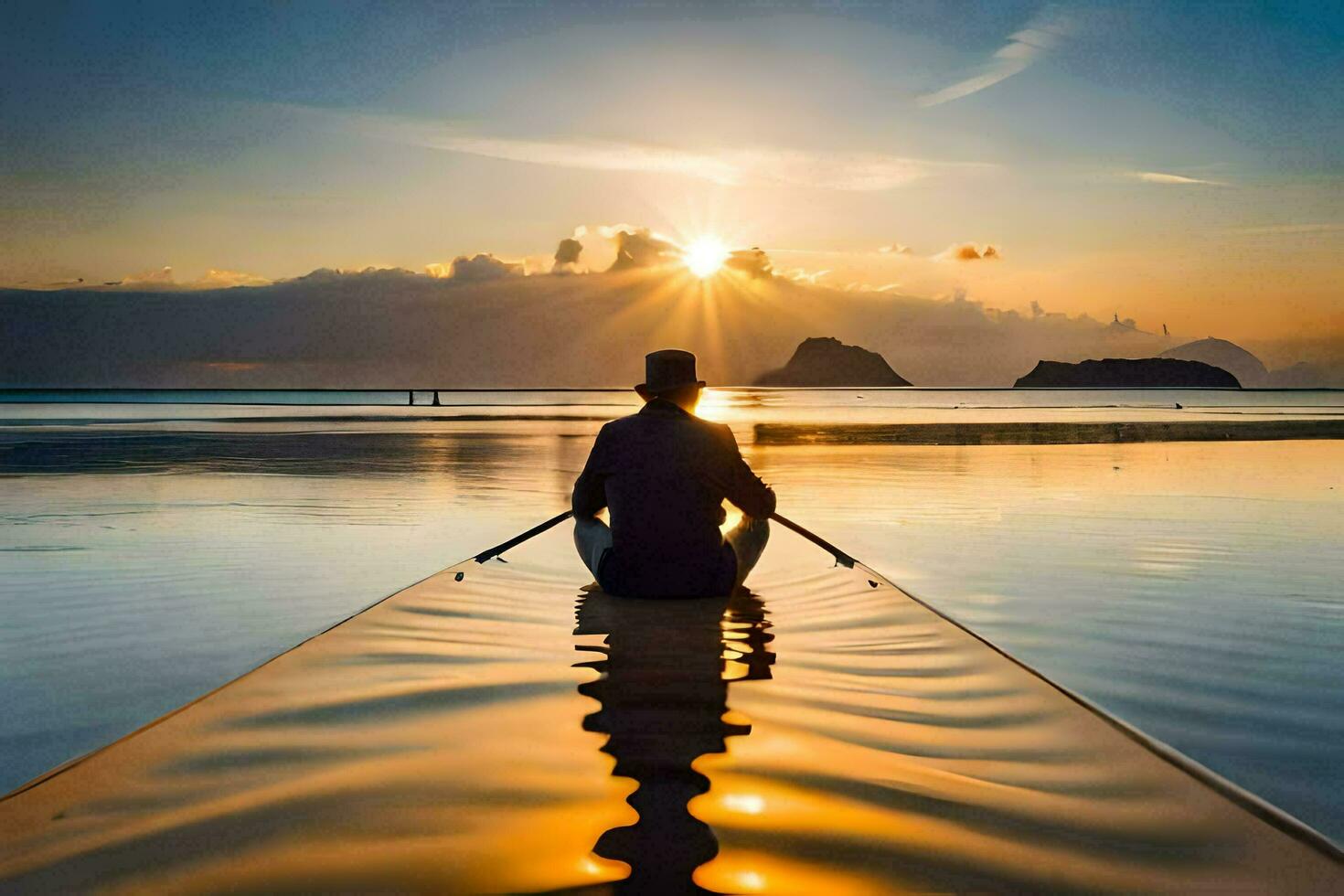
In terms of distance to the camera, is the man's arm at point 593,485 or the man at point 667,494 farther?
the man's arm at point 593,485

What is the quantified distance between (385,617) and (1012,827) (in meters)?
5.13

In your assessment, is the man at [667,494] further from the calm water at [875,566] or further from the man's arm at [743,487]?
the calm water at [875,566]

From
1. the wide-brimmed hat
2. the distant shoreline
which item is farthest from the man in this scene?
the distant shoreline

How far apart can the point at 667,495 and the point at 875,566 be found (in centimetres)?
423

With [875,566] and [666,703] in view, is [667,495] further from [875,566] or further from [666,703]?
[875,566]

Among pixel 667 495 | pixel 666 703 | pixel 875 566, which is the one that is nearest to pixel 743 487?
pixel 667 495

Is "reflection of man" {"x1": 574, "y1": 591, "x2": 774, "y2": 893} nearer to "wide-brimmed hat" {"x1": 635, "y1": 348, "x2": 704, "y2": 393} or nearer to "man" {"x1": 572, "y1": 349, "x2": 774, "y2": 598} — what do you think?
"man" {"x1": 572, "y1": 349, "x2": 774, "y2": 598}

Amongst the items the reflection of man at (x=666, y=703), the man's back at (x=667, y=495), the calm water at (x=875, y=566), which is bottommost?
the calm water at (x=875, y=566)

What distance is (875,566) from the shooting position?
418 inches

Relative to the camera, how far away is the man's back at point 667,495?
23.0 ft

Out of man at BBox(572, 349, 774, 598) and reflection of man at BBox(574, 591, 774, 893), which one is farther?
man at BBox(572, 349, 774, 598)

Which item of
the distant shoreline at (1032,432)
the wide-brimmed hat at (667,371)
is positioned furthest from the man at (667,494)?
the distant shoreline at (1032,432)

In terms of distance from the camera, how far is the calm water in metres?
5.63

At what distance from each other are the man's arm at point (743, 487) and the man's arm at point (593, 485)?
0.88 meters
